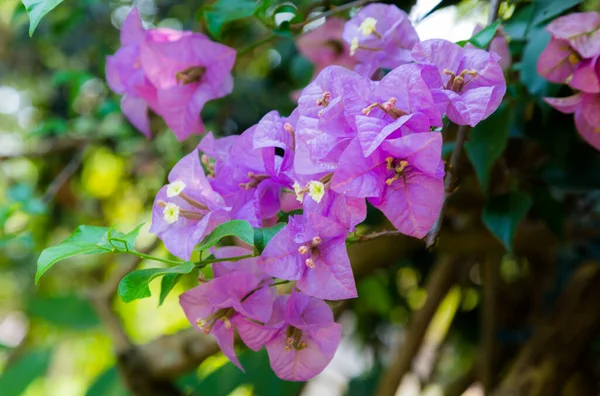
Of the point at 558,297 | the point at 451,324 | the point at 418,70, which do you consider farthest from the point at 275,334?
the point at 451,324

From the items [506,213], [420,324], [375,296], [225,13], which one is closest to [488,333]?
[420,324]

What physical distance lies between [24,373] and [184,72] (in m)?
0.89

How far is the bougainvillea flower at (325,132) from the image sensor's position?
0.35m

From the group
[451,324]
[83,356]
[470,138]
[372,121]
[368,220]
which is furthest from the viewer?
[83,356]

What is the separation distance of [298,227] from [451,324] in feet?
3.14

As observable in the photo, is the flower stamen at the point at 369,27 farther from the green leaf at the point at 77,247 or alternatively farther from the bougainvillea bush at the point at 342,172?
the green leaf at the point at 77,247

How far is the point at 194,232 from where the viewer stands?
0.38 meters

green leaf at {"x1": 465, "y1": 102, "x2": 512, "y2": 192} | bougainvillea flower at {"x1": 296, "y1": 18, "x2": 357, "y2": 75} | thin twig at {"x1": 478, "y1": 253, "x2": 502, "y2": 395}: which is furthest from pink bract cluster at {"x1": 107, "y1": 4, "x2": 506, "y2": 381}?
thin twig at {"x1": 478, "y1": 253, "x2": 502, "y2": 395}

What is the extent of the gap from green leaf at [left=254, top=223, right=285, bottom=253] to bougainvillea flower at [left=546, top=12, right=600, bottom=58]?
0.94 ft

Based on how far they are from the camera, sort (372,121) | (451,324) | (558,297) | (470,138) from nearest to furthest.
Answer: (372,121) < (470,138) < (558,297) < (451,324)

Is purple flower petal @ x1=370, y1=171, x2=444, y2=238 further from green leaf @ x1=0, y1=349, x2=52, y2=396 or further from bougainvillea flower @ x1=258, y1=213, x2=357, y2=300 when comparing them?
green leaf @ x1=0, y1=349, x2=52, y2=396

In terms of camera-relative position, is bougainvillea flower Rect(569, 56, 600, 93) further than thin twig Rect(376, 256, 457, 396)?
No

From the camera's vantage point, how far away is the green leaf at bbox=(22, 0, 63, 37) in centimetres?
40

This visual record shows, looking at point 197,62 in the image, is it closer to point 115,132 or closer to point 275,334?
point 275,334
